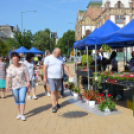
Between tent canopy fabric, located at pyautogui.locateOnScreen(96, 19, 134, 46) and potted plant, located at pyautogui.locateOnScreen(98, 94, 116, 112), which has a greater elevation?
tent canopy fabric, located at pyautogui.locateOnScreen(96, 19, 134, 46)

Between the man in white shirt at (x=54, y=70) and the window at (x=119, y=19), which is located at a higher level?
the window at (x=119, y=19)

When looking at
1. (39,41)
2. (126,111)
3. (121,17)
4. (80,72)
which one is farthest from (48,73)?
(39,41)

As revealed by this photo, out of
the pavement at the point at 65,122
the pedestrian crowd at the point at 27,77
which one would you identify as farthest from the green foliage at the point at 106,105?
the pedestrian crowd at the point at 27,77

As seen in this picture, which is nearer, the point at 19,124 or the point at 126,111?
the point at 19,124

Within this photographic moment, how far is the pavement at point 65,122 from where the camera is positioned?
4.54 meters

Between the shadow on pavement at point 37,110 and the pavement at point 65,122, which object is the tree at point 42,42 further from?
A: the pavement at point 65,122

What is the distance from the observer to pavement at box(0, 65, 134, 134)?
4.54 meters

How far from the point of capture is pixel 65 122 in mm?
5164

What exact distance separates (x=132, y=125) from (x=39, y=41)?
63.3 metres

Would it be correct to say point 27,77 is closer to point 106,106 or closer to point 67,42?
point 106,106

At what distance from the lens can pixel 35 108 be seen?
672cm

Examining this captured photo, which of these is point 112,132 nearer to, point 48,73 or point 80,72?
point 48,73

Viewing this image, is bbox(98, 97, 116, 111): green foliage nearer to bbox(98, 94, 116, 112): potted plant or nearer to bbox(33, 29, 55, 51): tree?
bbox(98, 94, 116, 112): potted plant

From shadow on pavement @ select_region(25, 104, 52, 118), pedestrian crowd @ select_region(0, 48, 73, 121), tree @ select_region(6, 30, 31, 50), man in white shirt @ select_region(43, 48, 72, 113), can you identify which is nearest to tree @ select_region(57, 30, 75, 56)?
tree @ select_region(6, 30, 31, 50)
